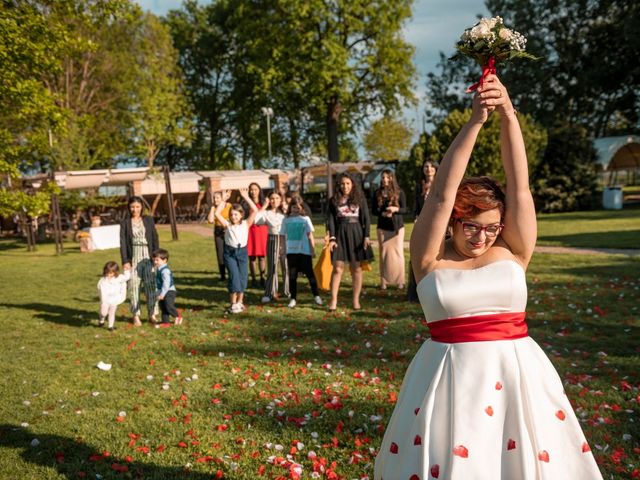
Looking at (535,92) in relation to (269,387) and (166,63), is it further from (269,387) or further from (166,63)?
(269,387)

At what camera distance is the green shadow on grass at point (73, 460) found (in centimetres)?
404

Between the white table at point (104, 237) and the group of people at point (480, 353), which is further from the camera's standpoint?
the white table at point (104, 237)

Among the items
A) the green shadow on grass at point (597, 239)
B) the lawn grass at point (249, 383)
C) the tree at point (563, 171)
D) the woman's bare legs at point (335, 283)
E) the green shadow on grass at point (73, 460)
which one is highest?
the tree at point (563, 171)

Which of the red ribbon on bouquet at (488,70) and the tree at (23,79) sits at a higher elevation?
the tree at (23,79)

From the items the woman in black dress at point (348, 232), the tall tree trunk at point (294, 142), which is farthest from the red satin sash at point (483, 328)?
the tall tree trunk at point (294, 142)

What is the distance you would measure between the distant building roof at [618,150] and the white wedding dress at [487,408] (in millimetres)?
32220

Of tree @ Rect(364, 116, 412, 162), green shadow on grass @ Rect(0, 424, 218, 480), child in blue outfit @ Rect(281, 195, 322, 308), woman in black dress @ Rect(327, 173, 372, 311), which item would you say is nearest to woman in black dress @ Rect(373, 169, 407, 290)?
woman in black dress @ Rect(327, 173, 372, 311)

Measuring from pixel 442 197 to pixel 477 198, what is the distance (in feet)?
0.71

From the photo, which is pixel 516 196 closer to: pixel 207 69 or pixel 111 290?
pixel 111 290

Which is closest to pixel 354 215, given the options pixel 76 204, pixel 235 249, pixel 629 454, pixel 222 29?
pixel 235 249

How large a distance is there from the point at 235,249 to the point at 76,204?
21118 mm

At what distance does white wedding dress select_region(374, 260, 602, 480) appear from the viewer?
226 cm

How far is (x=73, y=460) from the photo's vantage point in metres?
4.32

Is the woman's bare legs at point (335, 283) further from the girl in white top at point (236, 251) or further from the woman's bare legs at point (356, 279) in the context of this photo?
the girl in white top at point (236, 251)
